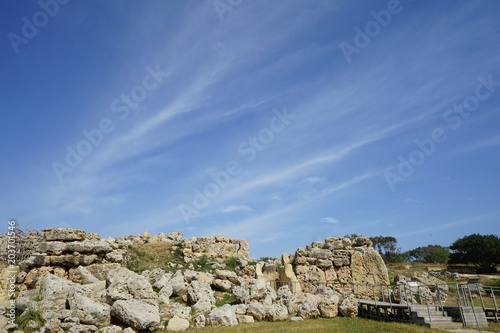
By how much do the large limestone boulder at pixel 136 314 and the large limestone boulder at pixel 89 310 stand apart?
305mm

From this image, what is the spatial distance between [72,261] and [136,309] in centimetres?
804

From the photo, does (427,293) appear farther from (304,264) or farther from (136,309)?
(136,309)

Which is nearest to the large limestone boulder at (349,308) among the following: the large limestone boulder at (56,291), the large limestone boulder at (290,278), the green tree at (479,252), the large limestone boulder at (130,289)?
the large limestone boulder at (290,278)

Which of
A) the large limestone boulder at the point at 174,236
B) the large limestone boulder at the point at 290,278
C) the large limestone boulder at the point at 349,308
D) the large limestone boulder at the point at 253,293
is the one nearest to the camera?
the large limestone boulder at the point at 253,293

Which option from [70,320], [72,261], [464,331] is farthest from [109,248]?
[464,331]

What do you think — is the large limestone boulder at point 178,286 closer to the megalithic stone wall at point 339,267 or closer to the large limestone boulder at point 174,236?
the megalithic stone wall at point 339,267

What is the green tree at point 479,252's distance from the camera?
1863 inches

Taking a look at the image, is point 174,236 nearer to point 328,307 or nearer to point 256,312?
point 256,312

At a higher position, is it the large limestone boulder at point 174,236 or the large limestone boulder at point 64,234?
the large limestone boulder at point 174,236

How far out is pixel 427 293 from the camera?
21156mm

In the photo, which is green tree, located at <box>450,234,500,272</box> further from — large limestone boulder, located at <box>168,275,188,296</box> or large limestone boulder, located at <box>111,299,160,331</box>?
large limestone boulder, located at <box>111,299,160,331</box>

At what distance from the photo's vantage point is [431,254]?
81.0 m

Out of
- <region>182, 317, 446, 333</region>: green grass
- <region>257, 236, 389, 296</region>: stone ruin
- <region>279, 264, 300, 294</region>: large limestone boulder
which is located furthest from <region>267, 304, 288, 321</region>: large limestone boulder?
<region>257, 236, 389, 296</region>: stone ruin

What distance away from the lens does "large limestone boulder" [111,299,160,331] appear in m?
12.8
